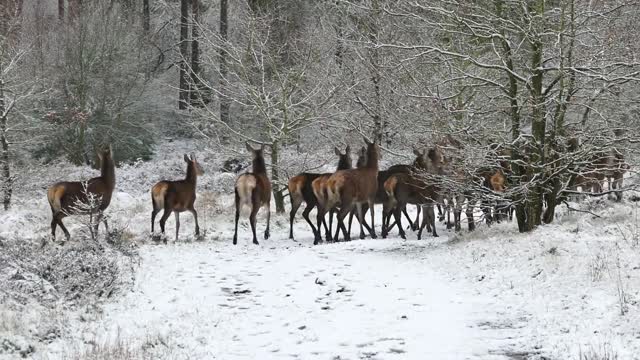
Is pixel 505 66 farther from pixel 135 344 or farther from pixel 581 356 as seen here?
pixel 135 344

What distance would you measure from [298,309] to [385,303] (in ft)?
3.64

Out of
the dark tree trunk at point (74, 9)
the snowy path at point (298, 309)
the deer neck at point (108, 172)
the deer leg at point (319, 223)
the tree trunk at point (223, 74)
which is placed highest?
the dark tree trunk at point (74, 9)

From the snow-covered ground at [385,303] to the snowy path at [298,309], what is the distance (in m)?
0.02

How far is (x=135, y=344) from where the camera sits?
680 centimetres

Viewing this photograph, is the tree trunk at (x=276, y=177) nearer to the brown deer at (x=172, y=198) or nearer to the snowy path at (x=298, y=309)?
the brown deer at (x=172, y=198)

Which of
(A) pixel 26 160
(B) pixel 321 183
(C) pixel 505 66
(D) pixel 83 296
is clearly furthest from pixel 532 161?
(A) pixel 26 160

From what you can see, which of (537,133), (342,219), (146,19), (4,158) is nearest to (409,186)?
(342,219)

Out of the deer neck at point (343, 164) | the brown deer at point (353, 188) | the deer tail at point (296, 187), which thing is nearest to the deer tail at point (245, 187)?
the deer tail at point (296, 187)

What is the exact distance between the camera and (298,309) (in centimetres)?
838

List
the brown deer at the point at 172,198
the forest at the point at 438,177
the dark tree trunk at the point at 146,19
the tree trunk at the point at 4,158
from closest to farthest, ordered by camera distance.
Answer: the forest at the point at 438,177 < the brown deer at the point at 172,198 < the tree trunk at the point at 4,158 < the dark tree trunk at the point at 146,19

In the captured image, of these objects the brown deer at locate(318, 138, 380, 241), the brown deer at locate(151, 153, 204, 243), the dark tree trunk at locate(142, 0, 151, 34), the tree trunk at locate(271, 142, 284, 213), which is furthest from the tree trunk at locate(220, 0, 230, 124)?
the dark tree trunk at locate(142, 0, 151, 34)

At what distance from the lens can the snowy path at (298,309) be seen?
22.0ft

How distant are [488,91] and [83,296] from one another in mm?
8537

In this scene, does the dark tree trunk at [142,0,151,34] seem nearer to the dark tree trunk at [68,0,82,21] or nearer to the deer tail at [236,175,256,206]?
the dark tree trunk at [68,0,82,21]
